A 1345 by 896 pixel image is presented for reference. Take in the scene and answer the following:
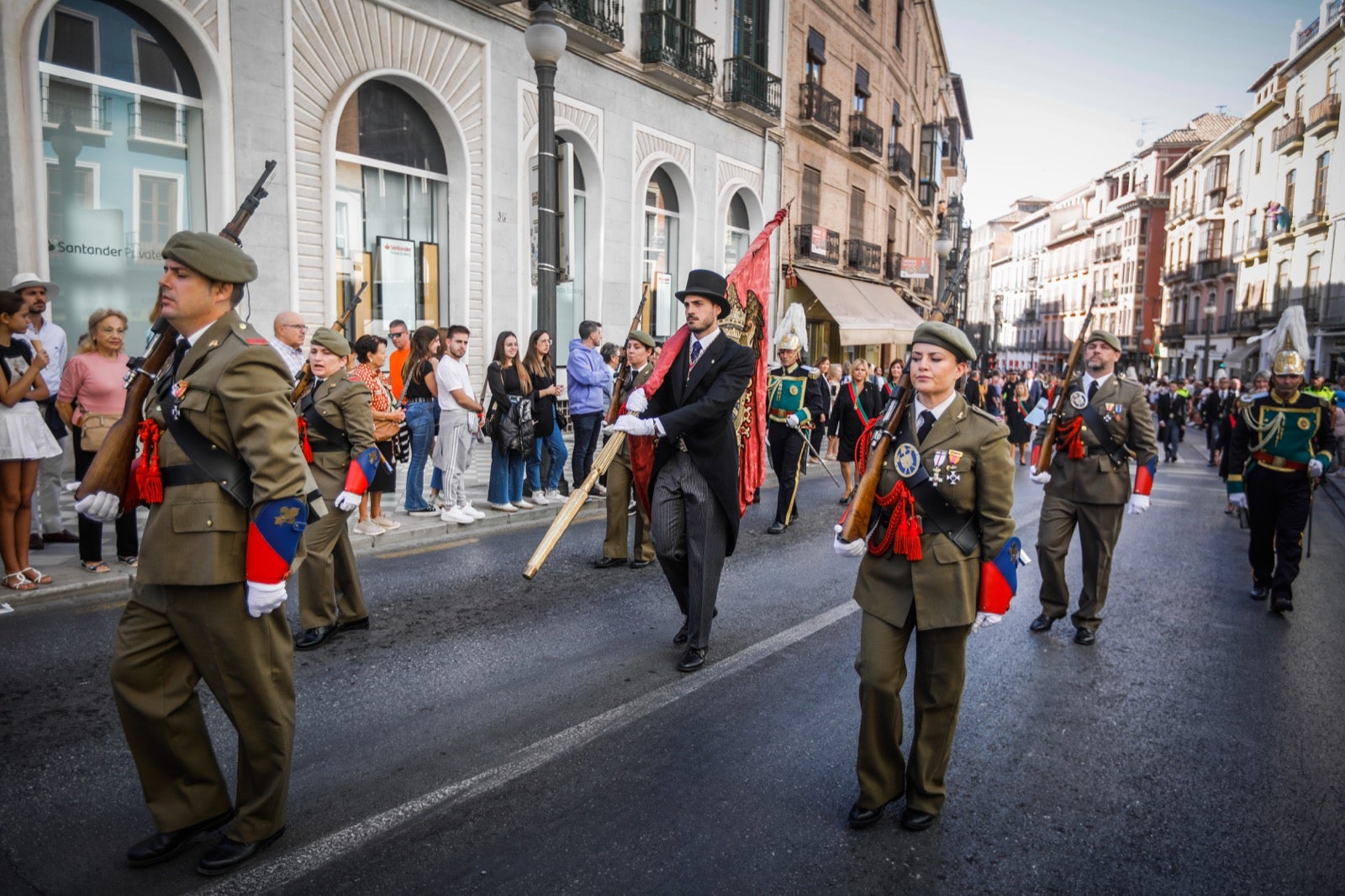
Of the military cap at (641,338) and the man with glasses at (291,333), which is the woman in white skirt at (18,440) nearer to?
the man with glasses at (291,333)

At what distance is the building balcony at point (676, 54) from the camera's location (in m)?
17.0

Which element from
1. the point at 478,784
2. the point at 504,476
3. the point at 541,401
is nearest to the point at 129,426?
the point at 478,784

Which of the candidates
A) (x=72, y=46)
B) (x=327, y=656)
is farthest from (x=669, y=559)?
(x=72, y=46)

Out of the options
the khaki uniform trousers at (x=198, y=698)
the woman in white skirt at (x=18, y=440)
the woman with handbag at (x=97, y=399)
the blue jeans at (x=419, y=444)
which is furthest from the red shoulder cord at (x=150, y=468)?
the blue jeans at (x=419, y=444)

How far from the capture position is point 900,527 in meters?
3.33

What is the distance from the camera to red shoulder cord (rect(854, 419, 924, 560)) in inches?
130

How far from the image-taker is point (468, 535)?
27.2 ft

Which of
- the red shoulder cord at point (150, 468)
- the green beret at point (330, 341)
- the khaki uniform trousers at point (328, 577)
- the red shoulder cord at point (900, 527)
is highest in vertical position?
the green beret at point (330, 341)

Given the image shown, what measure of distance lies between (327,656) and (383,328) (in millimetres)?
9095

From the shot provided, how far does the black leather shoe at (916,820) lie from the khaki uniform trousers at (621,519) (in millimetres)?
3957

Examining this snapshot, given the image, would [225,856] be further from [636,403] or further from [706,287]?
[706,287]

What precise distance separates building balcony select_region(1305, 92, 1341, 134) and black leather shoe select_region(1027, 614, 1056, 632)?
3884 cm

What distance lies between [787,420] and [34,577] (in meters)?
6.75

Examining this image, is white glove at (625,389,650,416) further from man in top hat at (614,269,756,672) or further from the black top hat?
the black top hat
